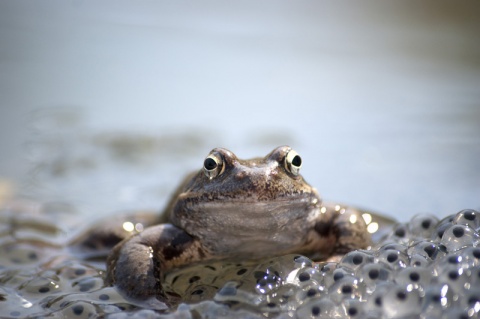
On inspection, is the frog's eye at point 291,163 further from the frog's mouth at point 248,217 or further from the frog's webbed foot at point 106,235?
the frog's webbed foot at point 106,235

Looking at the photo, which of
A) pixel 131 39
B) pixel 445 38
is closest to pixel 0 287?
pixel 131 39

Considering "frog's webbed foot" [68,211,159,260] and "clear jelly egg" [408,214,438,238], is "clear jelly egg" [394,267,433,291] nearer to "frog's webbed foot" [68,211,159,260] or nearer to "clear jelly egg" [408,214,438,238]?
"clear jelly egg" [408,214,438,238]

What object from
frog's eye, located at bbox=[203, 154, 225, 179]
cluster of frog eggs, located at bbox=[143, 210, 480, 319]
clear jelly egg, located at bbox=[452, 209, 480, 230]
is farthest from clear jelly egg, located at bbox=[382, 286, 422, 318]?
frog's eye, located at bbox=[203, 154, 225, 179]

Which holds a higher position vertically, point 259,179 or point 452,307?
point 259,179

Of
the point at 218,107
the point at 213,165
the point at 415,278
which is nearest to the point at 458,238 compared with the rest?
the point at 415,278

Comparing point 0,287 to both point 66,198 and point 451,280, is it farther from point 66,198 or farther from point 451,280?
point 451,280

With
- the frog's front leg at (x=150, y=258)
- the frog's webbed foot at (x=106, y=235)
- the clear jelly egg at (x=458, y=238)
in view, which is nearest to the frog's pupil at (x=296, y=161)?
the frog's front leg at (x=150, y=258)
